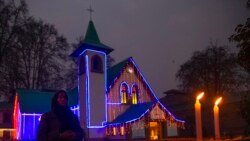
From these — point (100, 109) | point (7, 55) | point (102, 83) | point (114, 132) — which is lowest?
point (114, 132)

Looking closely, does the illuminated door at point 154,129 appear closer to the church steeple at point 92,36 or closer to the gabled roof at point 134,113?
the gabled roof at point 134,113

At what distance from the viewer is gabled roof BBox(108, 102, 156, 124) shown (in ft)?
90.8

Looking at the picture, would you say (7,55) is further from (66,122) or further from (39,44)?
(66,122)

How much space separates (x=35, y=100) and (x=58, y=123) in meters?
31.8

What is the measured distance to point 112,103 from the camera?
30375 millimetres

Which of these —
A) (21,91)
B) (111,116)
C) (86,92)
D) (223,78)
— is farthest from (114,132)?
(223,78)

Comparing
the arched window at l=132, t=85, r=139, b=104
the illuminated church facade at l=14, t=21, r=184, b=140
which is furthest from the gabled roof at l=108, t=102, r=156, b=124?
the arched window at l=132, t=85, r=139, b=104

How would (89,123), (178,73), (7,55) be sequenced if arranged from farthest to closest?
(178,73) < (7,55) < (89,123)

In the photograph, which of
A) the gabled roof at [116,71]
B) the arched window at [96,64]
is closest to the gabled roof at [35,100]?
the gabled roof at [116,71]

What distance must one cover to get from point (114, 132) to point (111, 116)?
132 cm

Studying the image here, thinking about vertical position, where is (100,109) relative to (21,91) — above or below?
below

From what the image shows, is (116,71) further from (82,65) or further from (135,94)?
(82,65)

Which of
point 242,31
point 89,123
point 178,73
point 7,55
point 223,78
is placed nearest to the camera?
point 242,31

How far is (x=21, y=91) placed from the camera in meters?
36.4
